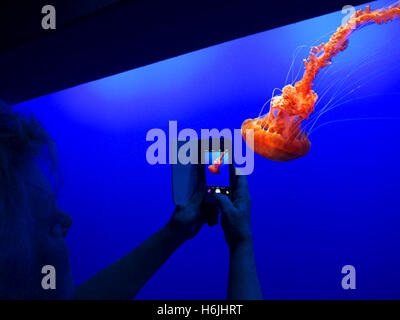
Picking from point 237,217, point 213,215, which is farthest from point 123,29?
point 237,217

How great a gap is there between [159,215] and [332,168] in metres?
1.90

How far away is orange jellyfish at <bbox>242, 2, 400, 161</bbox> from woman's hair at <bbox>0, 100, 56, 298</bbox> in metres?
1.83

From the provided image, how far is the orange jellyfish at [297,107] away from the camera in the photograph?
1816mm

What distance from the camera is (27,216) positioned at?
0.61 m

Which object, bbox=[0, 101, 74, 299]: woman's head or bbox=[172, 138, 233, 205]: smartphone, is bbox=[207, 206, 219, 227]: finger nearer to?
bbox=[172, 138, 233, 205]: smartphone

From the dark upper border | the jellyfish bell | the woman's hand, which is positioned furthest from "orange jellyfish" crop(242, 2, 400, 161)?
the woman's hand

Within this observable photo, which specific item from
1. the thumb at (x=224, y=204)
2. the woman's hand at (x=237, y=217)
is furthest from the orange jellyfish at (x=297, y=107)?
the thumb at (x=224, y=204)

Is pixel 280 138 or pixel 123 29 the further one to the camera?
pixel 280 138

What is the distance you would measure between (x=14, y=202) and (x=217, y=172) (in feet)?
2.60

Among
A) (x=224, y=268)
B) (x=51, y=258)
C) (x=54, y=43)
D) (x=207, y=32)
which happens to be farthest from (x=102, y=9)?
(x=224, y=268)

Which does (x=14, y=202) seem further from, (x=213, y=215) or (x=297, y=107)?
(x=297, y=107)

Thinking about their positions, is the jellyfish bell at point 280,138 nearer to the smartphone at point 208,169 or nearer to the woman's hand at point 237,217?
the smartphone at point 208,169

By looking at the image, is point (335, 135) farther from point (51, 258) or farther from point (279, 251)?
point (51, 258)

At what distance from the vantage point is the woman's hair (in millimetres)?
557
